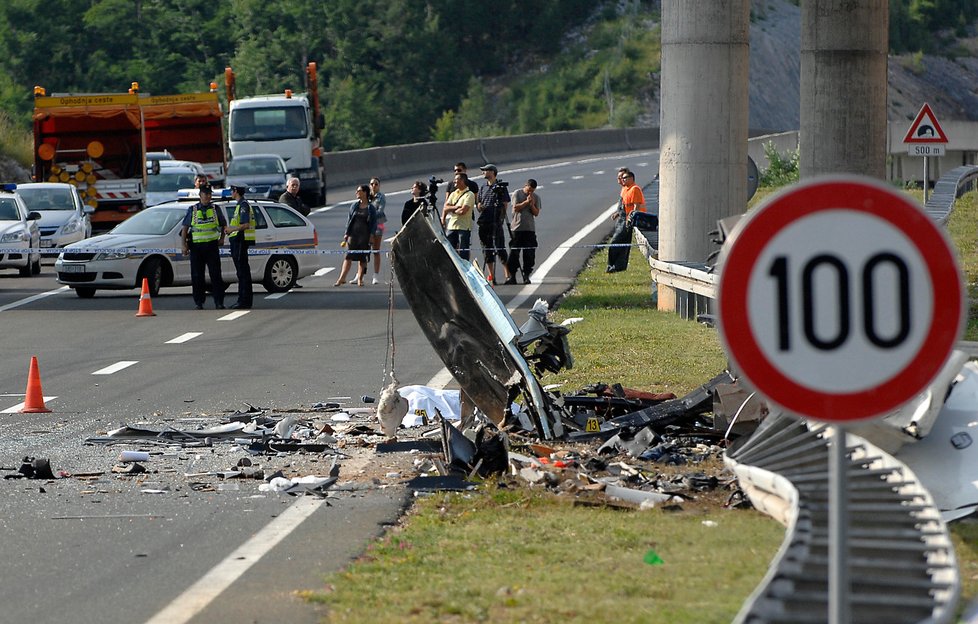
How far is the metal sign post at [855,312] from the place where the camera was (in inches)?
191

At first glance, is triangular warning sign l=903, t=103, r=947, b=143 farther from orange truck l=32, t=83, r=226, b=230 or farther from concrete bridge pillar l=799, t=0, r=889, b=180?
orange truck l=32, t=83, r=226, b=230

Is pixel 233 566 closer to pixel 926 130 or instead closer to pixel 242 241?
pixel 242 241

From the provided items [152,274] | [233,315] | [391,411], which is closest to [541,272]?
[152,274]

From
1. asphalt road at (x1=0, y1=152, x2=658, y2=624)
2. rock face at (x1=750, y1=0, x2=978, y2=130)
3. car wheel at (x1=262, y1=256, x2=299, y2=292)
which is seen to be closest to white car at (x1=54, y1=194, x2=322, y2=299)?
car wheel at (x1=262, y1=256, x2=299, y2=292)

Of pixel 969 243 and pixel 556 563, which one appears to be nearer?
pixel 556 563

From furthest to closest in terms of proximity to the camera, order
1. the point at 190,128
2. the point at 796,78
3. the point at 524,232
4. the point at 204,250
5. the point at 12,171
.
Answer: the point at 796,78
the point at 12,171
the point at 190,128
the point at 524,232
the point at 204,250

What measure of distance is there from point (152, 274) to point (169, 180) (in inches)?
654

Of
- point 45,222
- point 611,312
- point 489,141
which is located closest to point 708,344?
point 611,312

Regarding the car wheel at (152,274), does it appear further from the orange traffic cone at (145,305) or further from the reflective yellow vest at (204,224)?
the orange traffic cone at (145,305)

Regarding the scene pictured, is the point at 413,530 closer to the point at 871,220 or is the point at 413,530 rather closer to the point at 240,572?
the point at 240,572

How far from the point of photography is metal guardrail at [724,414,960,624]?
6.03 meters

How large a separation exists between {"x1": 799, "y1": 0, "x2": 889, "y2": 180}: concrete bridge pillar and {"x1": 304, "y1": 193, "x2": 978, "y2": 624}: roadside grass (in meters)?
17.4

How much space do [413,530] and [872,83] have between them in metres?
19.0

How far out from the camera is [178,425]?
13.2 m
